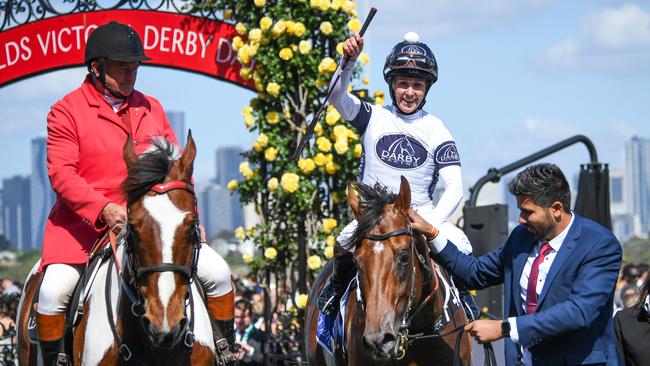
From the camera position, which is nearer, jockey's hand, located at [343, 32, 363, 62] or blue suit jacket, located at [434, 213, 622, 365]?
blue suit jacket, located at [434, 213, 622, 365]

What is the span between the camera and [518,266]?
18.7ft

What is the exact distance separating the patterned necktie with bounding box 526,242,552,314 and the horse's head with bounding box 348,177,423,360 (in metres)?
0.67

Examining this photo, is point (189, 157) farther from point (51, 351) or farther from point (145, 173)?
point (51, 351)

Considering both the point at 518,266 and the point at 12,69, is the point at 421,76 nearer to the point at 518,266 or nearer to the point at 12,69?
the point at 518,266

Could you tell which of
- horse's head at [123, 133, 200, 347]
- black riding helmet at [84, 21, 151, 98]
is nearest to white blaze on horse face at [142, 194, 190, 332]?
horse's head at [123, 133, 200, 347]

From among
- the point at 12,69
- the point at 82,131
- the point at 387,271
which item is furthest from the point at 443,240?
the point at 12,69

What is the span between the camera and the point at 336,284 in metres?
7.04

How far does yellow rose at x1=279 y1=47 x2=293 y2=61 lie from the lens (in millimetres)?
10820

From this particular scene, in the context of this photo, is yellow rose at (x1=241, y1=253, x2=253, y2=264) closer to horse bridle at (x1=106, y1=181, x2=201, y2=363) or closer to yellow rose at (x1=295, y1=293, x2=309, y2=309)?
yellow rose at (x1=295, y1=293, x2=309, y2=309)

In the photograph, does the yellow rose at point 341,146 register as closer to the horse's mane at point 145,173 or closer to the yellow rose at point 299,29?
the yellow rose at point 299,29

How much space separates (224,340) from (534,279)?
79.6 inches

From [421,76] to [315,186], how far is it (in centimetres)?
391

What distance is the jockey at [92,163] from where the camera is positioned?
6.70 metres

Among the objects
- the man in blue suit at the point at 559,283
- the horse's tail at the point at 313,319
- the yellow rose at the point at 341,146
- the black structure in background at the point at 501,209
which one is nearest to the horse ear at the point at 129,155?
the man in blue suit at the point at 559,283
